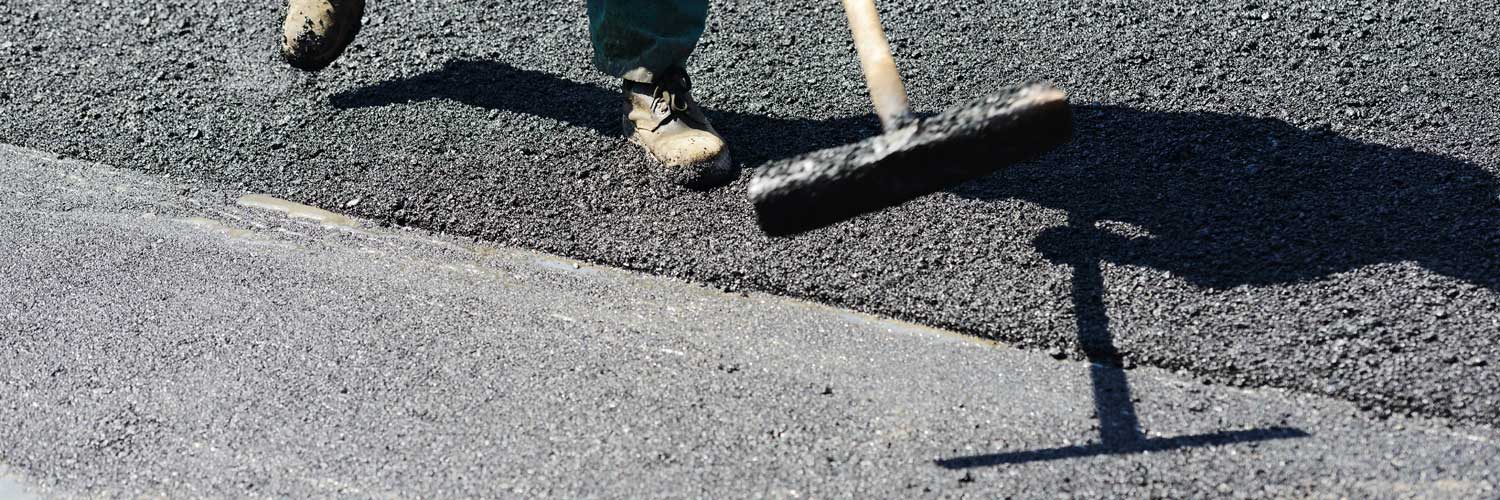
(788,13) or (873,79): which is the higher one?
(788,13)

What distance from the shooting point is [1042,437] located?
6.06 ft

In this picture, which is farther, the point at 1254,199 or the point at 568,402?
the point at 1254,199

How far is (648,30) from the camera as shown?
2.76 m

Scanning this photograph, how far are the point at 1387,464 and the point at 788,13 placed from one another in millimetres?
2087

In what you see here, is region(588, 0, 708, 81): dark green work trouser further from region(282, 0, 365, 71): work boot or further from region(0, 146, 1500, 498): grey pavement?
region(282, 0, 365, 71): work boot

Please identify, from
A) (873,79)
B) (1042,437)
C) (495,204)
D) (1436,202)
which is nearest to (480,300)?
(495,204)

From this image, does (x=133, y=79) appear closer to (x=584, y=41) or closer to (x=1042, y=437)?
(x=584, y=41)

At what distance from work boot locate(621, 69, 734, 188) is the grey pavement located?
13.1 inches

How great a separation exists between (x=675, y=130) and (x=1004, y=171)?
68 centimetres

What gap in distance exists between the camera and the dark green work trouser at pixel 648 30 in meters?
2.75

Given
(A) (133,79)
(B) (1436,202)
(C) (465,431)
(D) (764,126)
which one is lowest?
(C) (465,431)

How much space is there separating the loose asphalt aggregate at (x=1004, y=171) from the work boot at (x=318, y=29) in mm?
115

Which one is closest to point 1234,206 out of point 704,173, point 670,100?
point 704,173

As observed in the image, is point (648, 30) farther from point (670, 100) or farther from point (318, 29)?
point (318, 29)
